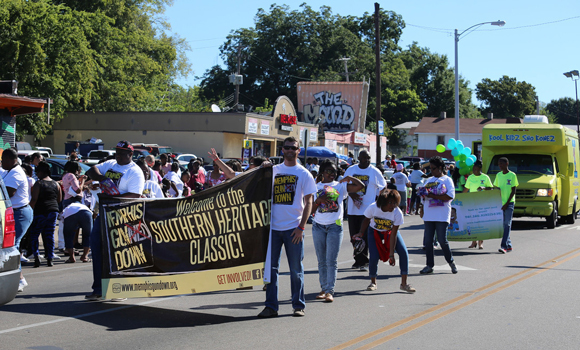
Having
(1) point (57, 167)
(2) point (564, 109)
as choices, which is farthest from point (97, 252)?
(2) point (564, 109)

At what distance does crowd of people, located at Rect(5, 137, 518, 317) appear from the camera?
6883 mm

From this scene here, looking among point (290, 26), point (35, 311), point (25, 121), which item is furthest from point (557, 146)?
point (290, 26)

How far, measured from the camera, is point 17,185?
28.8ft

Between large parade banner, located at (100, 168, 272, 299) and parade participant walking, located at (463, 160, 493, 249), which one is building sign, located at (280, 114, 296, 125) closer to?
parade participant walking, located at (463, 160, 493, 249)

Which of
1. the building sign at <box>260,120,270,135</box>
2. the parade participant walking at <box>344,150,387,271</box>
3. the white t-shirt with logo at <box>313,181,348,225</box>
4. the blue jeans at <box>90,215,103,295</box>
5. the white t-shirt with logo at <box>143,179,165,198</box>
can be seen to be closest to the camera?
the blue jeans at <box>90,215,103,295</box>

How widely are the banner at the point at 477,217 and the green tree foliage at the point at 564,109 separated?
123701mm

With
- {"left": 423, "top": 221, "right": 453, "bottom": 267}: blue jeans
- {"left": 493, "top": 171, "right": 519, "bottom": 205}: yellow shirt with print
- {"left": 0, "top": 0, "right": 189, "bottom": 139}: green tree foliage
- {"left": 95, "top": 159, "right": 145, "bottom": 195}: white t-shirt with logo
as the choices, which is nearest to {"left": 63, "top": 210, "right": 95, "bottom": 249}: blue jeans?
{"left": 95, "top": 159, "right": 145, "bottom": 195}: white t-shirt with logo

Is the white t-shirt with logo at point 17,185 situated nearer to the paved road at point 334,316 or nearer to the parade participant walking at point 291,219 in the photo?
the paved road at point 334,316

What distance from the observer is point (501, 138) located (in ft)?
58.0

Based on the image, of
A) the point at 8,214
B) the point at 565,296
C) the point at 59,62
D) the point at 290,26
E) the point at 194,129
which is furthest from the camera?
the point at 290,26

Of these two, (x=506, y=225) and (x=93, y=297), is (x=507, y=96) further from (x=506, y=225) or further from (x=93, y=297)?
(x=93, y=297)

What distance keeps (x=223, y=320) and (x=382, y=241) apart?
2.67 meters

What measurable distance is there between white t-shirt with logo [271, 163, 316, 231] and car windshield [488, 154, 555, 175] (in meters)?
12.2

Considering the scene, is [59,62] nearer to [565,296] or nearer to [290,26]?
[565,296]
